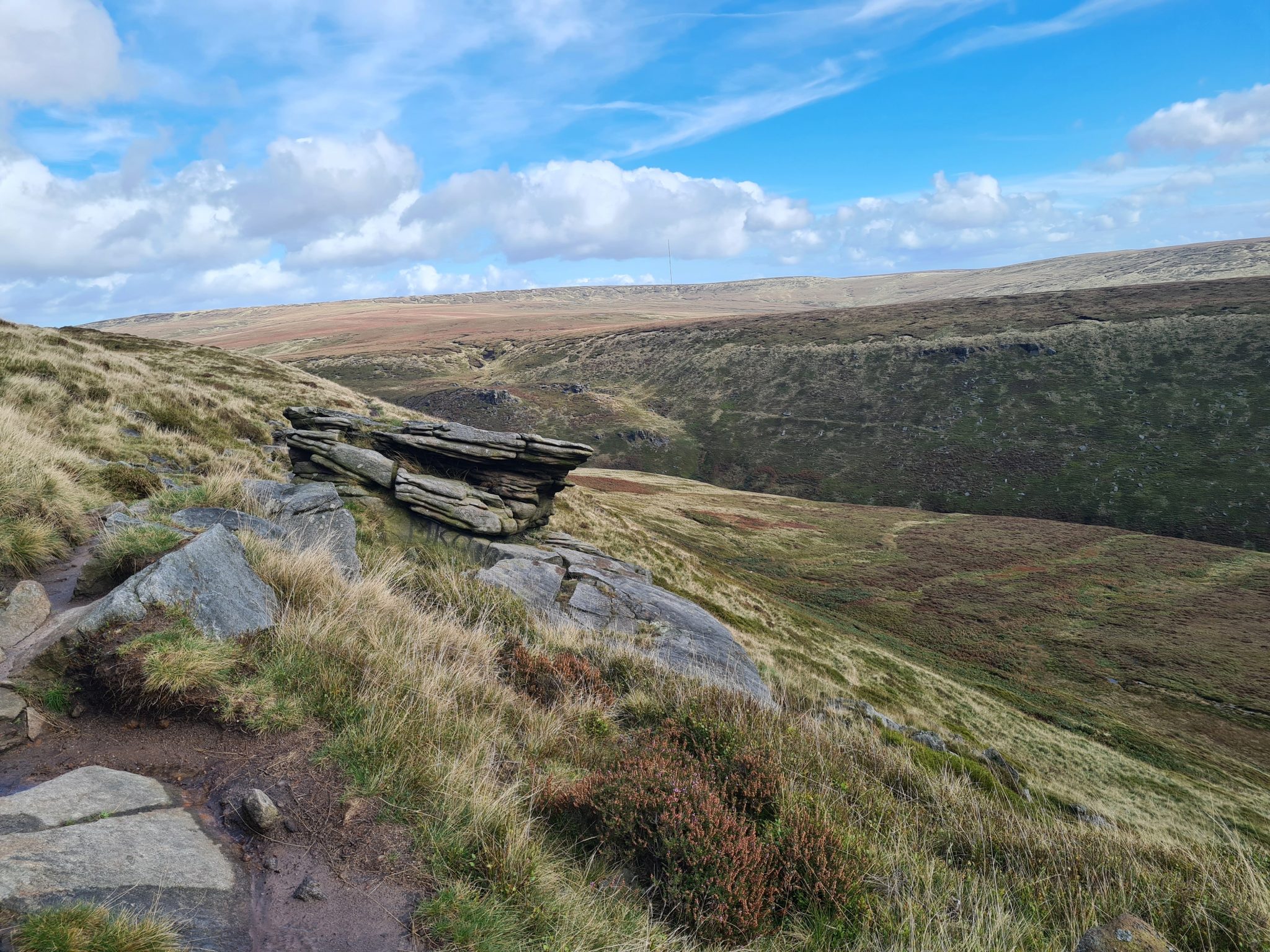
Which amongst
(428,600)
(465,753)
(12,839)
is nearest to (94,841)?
(12,839)

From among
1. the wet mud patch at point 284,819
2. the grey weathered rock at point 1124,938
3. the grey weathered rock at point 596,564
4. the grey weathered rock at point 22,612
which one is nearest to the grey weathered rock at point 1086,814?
the grey weathered rock at point 1124,938

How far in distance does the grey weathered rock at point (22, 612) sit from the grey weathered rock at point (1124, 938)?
931cm

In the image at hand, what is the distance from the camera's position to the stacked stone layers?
57.9 feet

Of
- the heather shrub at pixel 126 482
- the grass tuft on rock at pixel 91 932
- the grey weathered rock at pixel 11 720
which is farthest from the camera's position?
the heather shrub at pixel 126 482

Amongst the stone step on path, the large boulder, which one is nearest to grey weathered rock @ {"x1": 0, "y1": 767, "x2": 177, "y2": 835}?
the stone step on path

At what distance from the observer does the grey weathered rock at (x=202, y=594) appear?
5520 millimetres

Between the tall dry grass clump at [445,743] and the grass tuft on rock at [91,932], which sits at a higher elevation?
the grass tuft on rock at [91,932]

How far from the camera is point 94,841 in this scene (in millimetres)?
3490

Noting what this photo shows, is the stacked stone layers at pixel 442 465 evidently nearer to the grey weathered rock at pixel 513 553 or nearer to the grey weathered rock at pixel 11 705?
the grey weathered rock at pixel 513 553

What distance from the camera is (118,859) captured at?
11.2 feet

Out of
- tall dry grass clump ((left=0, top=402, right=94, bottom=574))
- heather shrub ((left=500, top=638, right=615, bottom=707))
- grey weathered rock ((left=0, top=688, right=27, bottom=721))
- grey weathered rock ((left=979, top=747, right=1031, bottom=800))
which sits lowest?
grey weathered rock ((left=979, top=747, right=1031, bottom=800))

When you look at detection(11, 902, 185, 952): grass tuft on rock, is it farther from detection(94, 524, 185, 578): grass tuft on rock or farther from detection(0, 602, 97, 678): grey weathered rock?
detection(94, 524, 185, 578): grass tuft on rock

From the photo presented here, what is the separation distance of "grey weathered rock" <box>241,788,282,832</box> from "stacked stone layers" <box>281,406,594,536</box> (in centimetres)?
1382

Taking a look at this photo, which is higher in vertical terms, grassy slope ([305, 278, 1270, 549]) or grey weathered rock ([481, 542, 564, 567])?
grey weathered rock ([481, 542, 564, 567])
